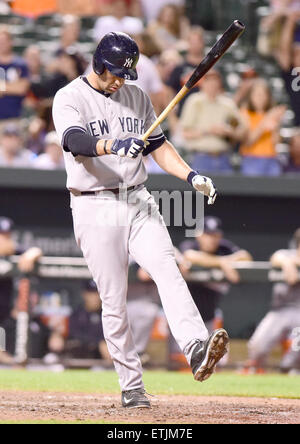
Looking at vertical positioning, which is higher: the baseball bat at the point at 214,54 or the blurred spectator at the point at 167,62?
the baseball bat at the point at 214,54

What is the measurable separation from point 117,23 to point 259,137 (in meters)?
2.45

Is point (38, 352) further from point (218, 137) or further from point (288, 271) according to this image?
point (218, 137)

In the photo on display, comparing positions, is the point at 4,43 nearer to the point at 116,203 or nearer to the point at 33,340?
the point at 33,340

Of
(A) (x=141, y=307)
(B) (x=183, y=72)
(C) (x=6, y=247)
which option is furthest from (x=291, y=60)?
(C) (x=6, y=247)

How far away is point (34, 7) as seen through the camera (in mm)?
11977

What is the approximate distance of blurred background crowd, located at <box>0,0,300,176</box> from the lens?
395 inches

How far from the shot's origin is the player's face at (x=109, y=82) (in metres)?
5.16

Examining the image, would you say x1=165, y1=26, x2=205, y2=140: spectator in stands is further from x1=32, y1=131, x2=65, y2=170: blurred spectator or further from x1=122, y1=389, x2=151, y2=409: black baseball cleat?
x1=122, y1=389, x2=151, y2=409: black baseball cleat

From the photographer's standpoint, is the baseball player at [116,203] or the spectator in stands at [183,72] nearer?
the baseball player at [116,203]

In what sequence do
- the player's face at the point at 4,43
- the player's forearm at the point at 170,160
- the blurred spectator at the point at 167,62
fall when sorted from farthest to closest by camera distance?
1. the blurred spectator at the point at 167,62
2. the player's face at the point at 4,43
3. the player's forearm at the point at 170,160

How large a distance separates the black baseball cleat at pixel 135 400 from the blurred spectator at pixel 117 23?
22.0 ft

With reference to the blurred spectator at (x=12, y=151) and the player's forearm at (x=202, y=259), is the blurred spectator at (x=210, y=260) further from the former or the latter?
the blurred spectator at (x=12, y=151)

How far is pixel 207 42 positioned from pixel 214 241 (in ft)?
14.5

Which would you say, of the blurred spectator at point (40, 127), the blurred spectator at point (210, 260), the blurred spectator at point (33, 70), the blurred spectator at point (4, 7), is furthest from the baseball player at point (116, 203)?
the blurred spectator at point (4, 7)
